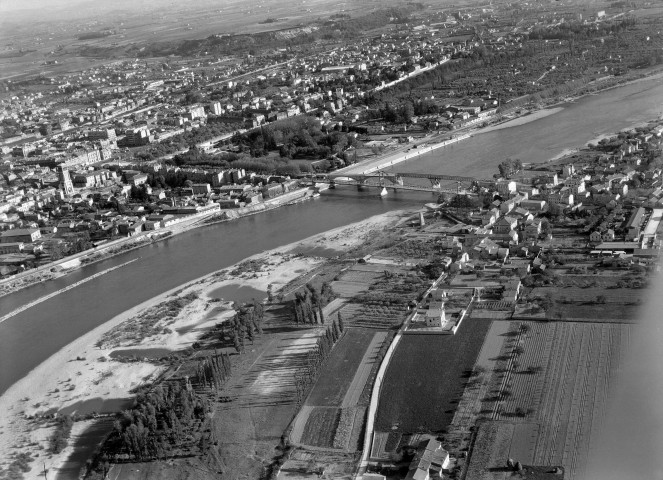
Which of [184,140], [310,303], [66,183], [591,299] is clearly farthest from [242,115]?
[591,299]

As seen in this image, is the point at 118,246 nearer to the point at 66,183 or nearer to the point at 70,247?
the point at 70,247

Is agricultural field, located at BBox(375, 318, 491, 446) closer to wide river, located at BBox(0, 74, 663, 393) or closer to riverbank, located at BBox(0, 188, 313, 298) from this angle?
wide river, located at BBox(0, 74, 663, 393)

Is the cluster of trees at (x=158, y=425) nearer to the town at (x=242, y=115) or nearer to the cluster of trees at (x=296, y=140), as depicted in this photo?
the town at (x=242, y=115)

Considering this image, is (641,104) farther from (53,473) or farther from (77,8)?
(77,8)

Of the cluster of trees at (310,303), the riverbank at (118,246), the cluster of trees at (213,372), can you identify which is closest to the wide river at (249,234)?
the riverbank at (118,246)

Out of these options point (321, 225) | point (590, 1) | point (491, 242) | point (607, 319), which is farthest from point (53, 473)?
point (590, 1)
